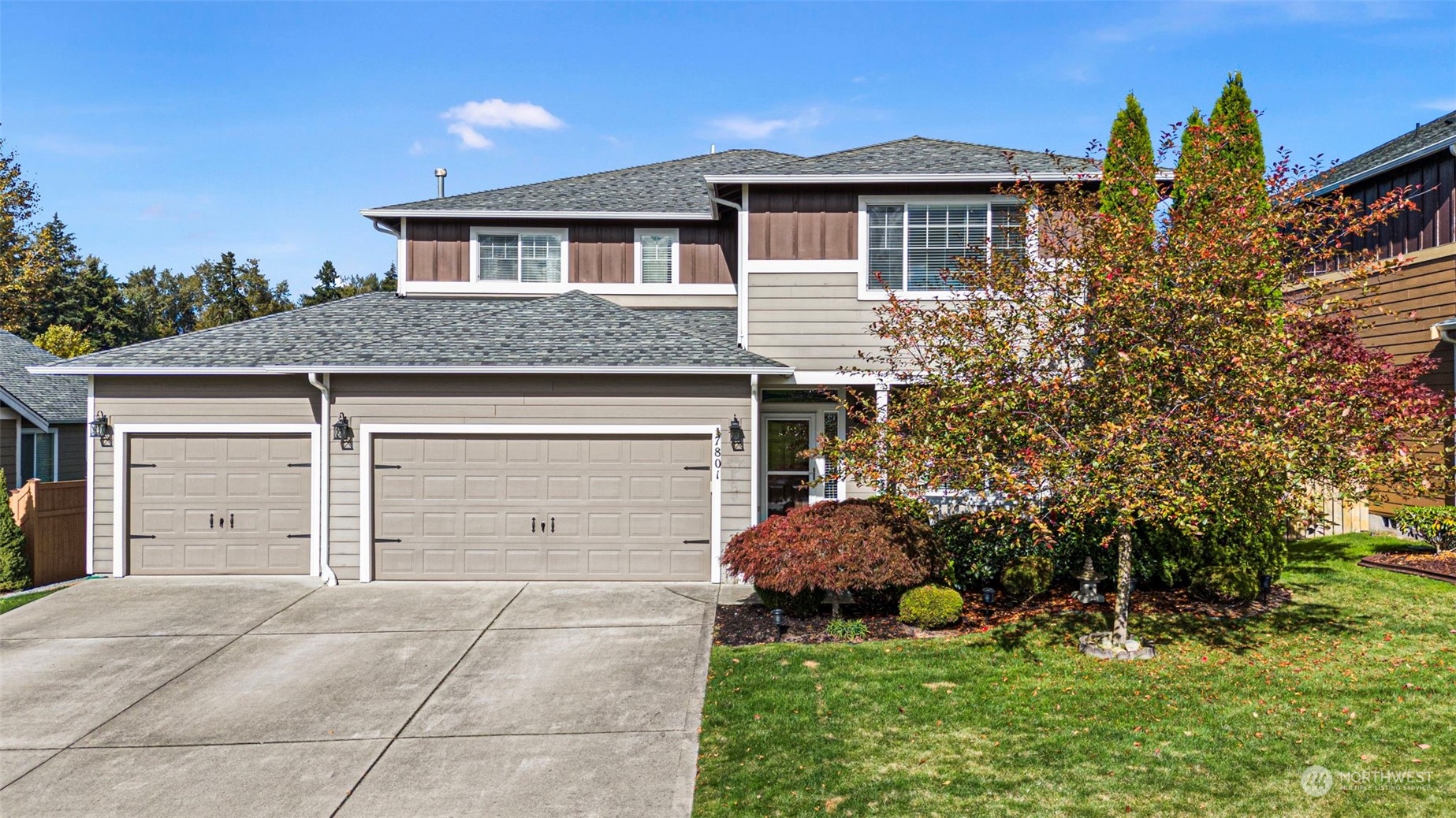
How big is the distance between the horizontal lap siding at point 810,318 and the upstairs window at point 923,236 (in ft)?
1.47

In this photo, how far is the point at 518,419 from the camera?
459 inches

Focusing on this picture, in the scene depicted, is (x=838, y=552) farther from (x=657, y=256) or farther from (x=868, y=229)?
(x=657, y=256)

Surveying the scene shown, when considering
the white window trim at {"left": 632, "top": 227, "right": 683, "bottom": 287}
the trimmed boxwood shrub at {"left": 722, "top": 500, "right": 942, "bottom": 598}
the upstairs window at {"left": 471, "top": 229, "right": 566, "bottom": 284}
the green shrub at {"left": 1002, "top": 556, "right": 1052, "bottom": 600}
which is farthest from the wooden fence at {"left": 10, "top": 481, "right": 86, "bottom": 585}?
the green shrub at {"left": 1002, "top": 556, "right": 1052, "bottom": 600}

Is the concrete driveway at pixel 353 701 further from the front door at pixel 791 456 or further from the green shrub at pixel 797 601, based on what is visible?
the front door at pixel 791 456

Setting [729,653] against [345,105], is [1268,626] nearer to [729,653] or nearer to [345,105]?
[729,653]

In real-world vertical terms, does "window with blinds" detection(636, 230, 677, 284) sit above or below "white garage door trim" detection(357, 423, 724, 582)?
above

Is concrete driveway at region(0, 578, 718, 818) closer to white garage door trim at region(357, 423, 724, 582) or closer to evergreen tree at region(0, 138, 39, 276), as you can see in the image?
white garage door trim at region(357, 423, 724, 582)

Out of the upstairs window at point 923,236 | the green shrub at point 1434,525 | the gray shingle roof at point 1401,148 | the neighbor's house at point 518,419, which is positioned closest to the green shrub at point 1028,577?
the neighbor's house at point 518,419

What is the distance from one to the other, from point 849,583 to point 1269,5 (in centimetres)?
1034

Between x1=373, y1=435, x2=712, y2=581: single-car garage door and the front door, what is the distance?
2.17m

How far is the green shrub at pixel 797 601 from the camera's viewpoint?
31.0 feet

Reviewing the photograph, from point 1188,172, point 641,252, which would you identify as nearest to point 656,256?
point 641,252

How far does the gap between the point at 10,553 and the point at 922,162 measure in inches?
534

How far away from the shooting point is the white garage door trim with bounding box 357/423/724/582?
38.0ft
